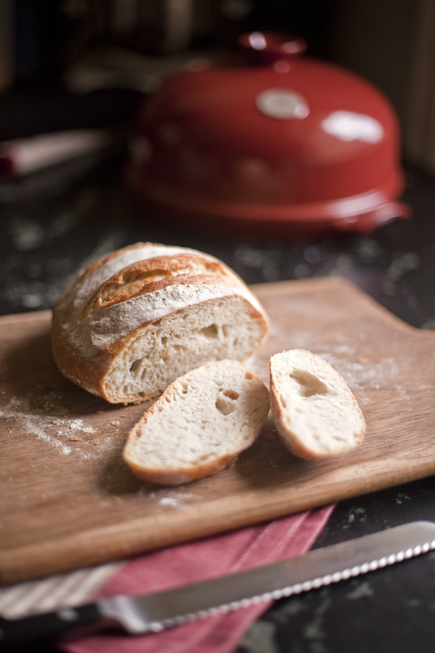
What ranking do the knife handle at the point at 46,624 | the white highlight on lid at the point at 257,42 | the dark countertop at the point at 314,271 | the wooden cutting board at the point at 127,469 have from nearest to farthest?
the knife handle at the point at 46,624, the dark countertop at the point at 314,271, the wooden cutting board at the point at 127,469, the white highlight on lid at the point at 257,42

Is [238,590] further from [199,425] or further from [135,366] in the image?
[135,366]

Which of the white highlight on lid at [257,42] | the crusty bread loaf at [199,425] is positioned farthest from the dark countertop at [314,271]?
the white highlight on lid at [257,42]

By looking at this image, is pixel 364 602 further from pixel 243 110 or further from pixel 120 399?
pixel 243 110

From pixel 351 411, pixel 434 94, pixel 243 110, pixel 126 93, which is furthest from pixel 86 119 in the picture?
pixel 351 411

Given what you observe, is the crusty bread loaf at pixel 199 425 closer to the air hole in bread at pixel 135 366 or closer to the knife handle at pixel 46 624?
the air hole in bread at pixel 135 366

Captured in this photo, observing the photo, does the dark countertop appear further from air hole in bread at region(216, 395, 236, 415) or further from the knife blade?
air hole in bread at region(216, 395, 236, 415)
